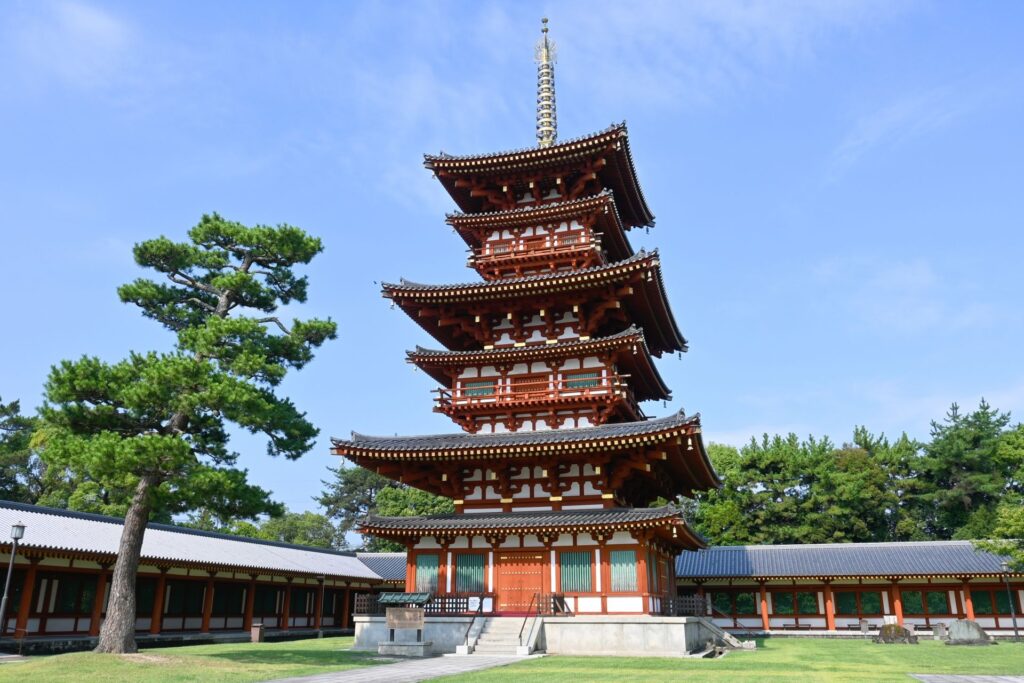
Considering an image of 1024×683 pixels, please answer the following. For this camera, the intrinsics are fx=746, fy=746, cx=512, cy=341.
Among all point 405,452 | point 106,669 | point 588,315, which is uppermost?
point 588,315

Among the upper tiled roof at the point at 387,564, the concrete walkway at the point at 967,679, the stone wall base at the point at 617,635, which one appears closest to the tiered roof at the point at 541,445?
the stone wall base at the point at 617,635

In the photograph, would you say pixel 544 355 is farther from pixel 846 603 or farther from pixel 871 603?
pixel 871 603

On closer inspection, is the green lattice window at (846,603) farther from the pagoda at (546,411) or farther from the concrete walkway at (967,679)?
the concrete walkway at (967,679)

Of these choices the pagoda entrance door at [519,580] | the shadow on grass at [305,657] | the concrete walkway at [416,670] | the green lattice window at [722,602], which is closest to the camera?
the concrete walkway at [416,670]

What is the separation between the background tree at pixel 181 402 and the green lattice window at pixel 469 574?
7.64m

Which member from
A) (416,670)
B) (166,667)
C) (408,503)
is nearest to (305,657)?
(166,667)

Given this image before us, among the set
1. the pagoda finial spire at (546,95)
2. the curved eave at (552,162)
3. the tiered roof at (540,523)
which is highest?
the pagoda finial spire at (546,95)

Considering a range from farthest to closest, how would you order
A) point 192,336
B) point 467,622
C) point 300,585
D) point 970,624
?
1. point 300,585
2. point 970,624
3. point 467,622
4. point 192,336

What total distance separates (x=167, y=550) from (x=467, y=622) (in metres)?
16.9

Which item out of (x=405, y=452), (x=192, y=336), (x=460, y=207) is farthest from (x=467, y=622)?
(x=460, y=207)

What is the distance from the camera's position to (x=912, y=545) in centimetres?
4612

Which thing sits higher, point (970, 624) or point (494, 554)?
point (494, 554)

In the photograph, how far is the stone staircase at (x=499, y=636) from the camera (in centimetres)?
2419

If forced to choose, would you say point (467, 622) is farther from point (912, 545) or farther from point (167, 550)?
point (912, 545)
